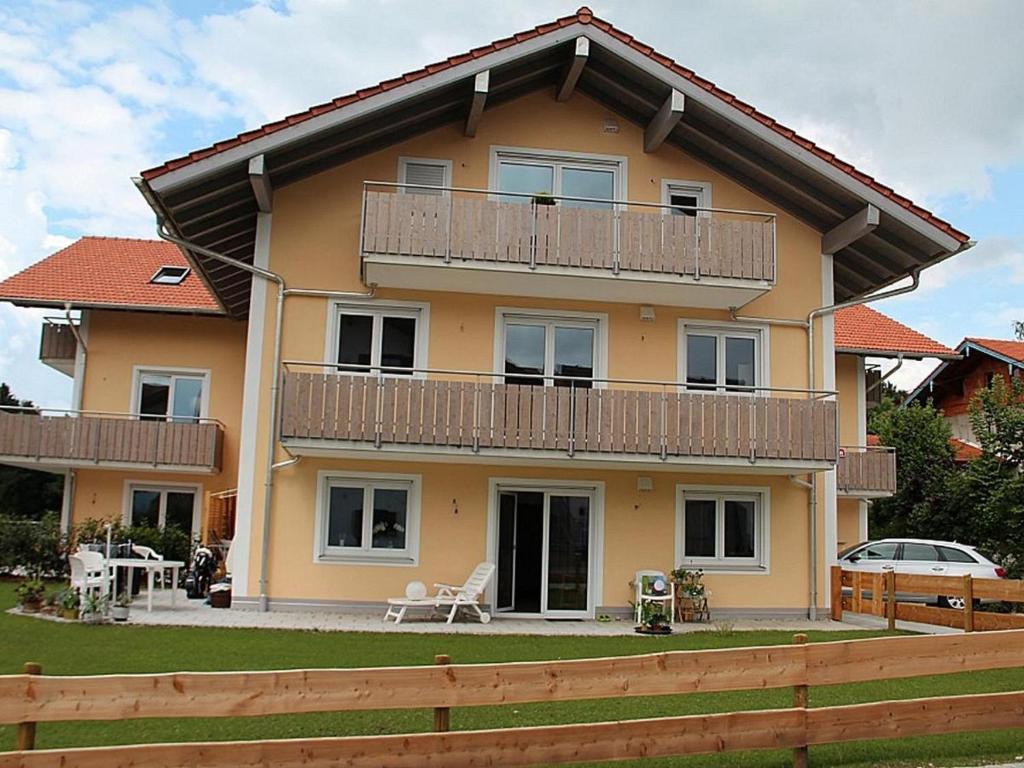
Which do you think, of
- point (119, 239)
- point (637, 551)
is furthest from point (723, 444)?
point (119, 239)

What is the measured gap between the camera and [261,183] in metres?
15.9

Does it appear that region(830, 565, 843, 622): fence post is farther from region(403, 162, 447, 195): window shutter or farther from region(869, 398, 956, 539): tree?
region(869, 398, 956, 539): tree

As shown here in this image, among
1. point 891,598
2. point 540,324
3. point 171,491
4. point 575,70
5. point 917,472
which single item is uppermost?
point 575,70

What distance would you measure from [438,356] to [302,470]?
2.83m

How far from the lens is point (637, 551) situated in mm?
17047

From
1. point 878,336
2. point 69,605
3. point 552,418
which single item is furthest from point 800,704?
point 878,336

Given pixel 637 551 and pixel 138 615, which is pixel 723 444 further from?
pixel 138 615

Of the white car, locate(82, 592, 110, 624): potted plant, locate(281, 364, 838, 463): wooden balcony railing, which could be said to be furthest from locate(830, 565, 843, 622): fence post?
locate(82, 592, 110, 624): potted plant

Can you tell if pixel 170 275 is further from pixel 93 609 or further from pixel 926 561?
pixel 926 561

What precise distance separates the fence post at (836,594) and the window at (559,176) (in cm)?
728

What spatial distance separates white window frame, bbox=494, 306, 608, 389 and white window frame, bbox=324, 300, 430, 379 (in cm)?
118

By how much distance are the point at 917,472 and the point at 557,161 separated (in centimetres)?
1533

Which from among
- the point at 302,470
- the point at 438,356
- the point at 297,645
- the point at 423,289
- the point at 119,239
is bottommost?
the point at 297,645

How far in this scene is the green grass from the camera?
23.6 feet
